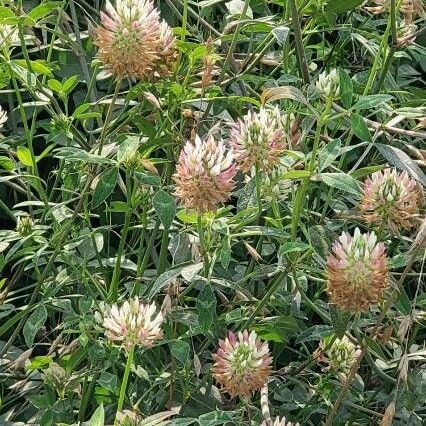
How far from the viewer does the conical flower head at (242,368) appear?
1279mm

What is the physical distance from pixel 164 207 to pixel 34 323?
1.04 ft

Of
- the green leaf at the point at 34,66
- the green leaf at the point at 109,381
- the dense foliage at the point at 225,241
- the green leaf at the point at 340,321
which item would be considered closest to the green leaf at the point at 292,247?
the dense foliage at the point at 225,241

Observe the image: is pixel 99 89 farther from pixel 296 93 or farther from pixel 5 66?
pixel 296 93

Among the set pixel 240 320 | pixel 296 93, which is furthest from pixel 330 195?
pixel 296 93

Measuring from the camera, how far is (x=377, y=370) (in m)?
1.45

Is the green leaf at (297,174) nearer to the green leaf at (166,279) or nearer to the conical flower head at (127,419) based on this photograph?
the green leaf at (166,279)

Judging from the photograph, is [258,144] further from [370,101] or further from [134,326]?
[134,326]

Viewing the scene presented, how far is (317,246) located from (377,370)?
0.25 meters

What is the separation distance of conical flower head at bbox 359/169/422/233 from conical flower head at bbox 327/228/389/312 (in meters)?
0.11

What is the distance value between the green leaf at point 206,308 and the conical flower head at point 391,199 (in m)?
0.22

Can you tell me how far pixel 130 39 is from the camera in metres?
1.32

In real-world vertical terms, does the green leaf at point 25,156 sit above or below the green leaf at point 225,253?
below

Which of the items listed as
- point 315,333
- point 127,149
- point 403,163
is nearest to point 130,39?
point 127,149

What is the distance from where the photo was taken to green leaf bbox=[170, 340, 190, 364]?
1.36m
